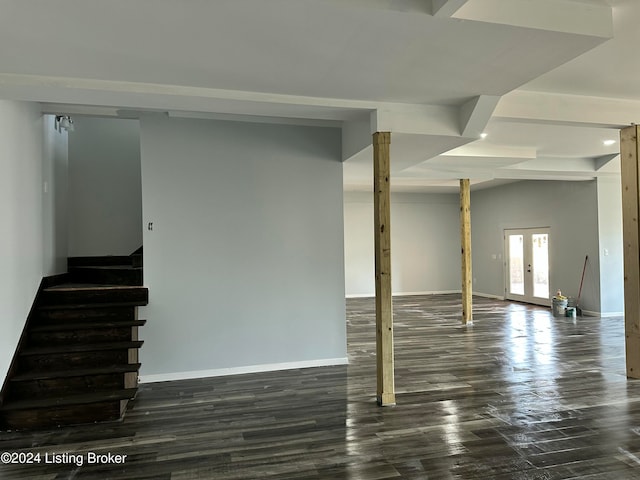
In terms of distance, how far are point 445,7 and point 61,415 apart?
4068mm

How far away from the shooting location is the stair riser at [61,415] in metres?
3.32

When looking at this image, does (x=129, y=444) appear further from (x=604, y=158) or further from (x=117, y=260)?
(x=604, y=158)

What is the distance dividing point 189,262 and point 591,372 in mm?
4686

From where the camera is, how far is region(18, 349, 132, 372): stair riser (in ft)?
12.1

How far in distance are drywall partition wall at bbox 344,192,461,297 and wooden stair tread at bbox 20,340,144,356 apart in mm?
7914

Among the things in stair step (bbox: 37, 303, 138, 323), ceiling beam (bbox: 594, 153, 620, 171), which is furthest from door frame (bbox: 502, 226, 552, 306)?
stair step (bbox: 37, 303, 138, 323)

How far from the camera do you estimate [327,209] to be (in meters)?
5.17

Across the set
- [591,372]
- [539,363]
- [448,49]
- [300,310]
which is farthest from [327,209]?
[591,372]

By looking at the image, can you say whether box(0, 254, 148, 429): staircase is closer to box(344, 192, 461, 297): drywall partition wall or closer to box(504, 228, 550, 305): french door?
box(344, 192, 461, 297): drywall partition wall

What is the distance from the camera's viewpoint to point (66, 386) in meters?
3.59

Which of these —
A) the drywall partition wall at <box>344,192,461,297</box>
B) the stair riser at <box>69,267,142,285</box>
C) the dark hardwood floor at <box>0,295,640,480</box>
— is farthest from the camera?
the drywall partition wall at <box>344,192,461,297</box>

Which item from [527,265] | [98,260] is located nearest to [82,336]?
[98,260]

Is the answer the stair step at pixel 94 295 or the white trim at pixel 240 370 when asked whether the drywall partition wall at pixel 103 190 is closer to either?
the stair step at pixel 94 295

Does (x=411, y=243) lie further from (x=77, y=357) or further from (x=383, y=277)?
(x=77, y=357)
